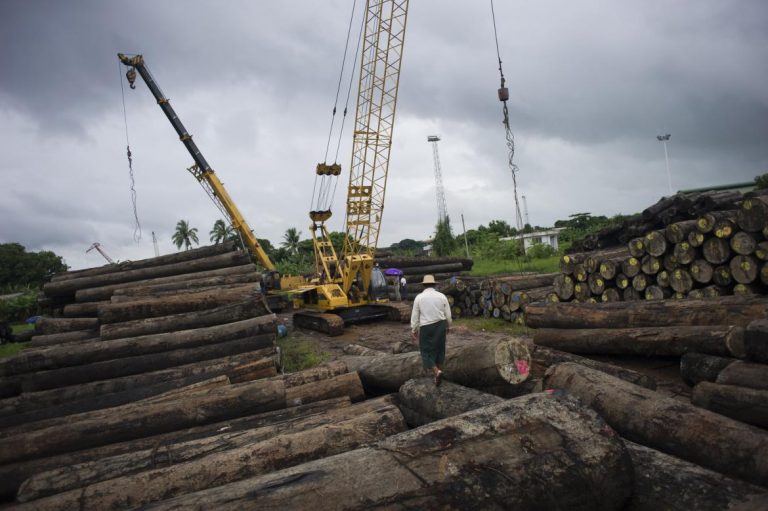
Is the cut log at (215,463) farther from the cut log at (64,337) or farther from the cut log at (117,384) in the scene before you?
the cut log at (64,337)

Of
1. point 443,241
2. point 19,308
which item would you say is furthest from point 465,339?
point 19,308

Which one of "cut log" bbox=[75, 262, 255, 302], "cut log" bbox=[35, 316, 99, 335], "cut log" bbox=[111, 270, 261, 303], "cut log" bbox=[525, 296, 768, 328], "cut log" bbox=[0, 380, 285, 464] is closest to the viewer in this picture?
"cut log" bbox=[0, 380, 285, 464]

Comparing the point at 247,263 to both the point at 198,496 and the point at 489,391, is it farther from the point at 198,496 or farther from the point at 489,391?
the point at 198,496

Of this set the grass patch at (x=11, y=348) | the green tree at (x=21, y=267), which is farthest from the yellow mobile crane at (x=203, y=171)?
the green tree at (x=21, y=267)

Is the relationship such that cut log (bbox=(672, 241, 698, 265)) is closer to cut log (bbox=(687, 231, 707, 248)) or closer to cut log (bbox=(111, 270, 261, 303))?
cut log (bbox=(687, 231, 707, 248))

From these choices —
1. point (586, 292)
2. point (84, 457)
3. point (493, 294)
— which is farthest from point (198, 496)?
point (493, 294)

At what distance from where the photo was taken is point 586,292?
11719 millimetres

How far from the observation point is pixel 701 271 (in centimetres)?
927

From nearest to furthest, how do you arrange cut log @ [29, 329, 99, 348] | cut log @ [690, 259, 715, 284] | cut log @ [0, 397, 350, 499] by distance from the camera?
cut log @ [0, 397, 350, 499]
cut log @ [690, 259, 715, 284]
cut log @ [29, 329, 99, 348]

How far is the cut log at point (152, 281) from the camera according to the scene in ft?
36.7

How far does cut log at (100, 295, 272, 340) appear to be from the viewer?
8547mm

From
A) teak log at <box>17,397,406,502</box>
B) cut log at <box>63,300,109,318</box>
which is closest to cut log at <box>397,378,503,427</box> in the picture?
teak log at <box>17,397,406,502</box>

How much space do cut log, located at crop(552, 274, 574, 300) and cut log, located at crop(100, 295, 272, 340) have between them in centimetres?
777

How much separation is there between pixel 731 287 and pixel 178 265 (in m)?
12.9
